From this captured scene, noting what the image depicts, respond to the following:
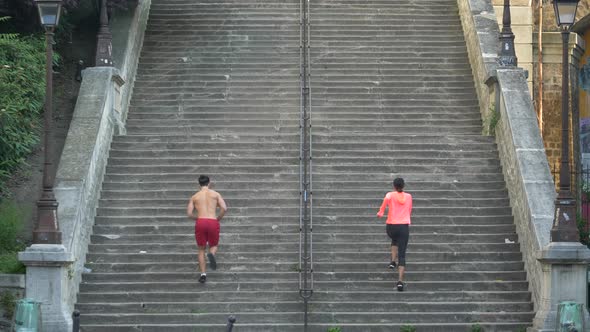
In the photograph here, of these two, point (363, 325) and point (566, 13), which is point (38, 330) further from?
point (566, 13)

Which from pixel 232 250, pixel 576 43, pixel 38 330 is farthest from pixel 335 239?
pixel 576 43

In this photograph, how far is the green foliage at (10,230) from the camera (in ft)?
59.5

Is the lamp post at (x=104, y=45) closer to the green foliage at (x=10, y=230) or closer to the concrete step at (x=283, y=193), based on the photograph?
the concrete step at (x=283, y=193)

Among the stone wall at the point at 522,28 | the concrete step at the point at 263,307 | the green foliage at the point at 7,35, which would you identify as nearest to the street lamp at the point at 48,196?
the concrete step at the point at 263,307

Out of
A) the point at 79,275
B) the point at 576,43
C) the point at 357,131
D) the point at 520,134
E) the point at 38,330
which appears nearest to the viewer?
the point at 38,330

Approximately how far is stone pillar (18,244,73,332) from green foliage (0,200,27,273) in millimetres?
863

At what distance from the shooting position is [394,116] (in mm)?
22078

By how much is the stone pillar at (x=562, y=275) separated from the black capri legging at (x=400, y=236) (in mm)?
1804

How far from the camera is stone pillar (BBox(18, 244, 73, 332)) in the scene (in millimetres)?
16750

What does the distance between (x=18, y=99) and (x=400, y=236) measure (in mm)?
6508

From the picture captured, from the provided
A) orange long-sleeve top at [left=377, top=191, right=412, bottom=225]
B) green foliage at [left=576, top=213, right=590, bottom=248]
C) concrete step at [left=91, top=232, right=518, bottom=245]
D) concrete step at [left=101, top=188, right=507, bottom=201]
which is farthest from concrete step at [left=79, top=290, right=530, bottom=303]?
green foliage at [left=576, top=213, right=590, bottom=248]

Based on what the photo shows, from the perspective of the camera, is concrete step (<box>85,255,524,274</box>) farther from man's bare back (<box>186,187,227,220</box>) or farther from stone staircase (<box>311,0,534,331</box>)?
man's bare back (<box>186,187,227,220</box>)

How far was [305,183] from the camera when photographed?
1939cm

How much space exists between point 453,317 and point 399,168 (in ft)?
12.0
